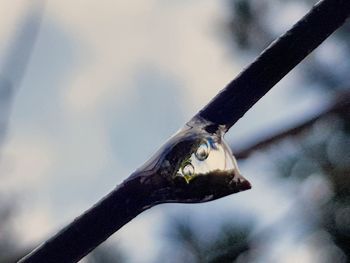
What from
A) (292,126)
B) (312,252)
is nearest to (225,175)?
(292,126)

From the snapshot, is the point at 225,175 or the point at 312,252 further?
the point at 312,252

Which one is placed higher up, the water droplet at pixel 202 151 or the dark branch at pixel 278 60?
the dark branch at pixel 278 60

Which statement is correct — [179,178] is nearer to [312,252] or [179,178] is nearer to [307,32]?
[307,32]

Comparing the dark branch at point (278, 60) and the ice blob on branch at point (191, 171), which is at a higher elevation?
the dark branch at point (278, 60)
